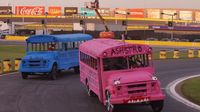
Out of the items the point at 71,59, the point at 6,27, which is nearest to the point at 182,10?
the point at 6,27

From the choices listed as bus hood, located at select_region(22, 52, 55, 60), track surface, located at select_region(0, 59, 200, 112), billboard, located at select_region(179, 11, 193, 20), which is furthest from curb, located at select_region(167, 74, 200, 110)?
billboard, located at select_region(179, 11, 193, 20)

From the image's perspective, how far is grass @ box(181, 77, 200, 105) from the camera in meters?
18.1

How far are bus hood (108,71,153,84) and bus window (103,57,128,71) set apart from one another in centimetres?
26

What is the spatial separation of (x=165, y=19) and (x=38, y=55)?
14983 centimetres

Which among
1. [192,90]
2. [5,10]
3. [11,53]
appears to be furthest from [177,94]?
[5,10]

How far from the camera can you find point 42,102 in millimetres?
17562

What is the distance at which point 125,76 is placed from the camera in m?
14.8

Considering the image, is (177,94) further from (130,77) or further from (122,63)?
(130,77)

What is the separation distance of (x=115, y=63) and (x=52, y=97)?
452cm

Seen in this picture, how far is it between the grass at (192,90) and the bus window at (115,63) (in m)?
3.38

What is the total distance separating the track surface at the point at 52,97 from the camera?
15901mm

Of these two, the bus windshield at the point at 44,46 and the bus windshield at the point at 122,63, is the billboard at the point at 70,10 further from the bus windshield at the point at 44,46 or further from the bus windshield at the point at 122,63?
the bus windshield at the point at 122,63

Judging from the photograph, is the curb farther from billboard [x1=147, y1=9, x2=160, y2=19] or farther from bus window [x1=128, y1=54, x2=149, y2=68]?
billboard [x1=147, y1=9, x2=160, y2=19]

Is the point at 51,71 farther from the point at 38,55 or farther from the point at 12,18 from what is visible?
the point at 12,18
